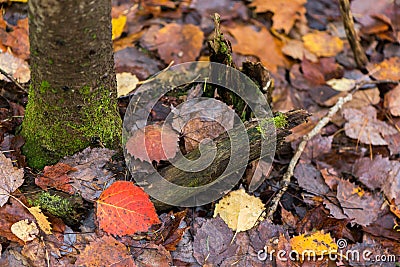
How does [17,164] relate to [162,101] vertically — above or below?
below

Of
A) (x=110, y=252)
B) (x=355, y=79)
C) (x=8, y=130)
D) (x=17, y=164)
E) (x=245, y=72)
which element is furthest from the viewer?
(x=355, y=79)

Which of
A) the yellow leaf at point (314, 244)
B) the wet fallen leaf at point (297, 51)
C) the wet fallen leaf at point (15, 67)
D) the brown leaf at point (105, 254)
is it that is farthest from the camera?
the wet fallen leaf at point (297, 51)

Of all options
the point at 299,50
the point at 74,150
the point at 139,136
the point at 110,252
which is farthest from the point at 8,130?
the point at 299,50

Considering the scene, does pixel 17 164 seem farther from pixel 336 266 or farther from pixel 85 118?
pixel 336 266

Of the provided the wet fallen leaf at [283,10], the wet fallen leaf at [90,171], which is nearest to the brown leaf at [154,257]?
the wet fallen leaf at [90,171]

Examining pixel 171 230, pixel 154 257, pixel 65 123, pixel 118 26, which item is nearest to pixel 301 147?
pixel 171 230

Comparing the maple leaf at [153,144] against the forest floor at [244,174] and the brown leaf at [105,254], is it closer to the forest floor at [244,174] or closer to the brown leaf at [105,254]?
the forest floor at [244,174]
